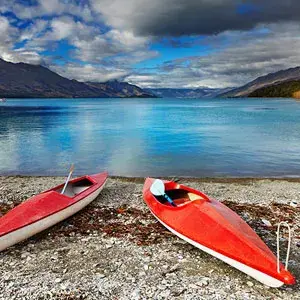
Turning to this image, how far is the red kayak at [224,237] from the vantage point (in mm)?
6867

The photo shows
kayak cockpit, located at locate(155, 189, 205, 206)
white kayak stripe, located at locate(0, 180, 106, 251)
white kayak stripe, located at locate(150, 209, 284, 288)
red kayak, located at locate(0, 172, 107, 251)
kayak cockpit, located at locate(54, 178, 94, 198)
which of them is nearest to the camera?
white kayak stripe, located at locate(150, 209, 284, 288)

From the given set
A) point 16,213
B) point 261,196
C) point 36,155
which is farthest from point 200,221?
point 36,155

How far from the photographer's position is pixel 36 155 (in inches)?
1136

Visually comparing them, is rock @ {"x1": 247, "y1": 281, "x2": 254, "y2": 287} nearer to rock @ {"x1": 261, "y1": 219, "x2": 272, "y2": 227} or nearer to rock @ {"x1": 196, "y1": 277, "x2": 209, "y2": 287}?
rock @ {"x1": 196, "y1": 277, "x2": 209, "y2": 287}

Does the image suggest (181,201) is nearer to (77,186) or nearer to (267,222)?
(267,222)

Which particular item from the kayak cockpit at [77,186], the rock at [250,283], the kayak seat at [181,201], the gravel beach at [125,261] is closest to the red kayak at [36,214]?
the gravel beach at [125,261]

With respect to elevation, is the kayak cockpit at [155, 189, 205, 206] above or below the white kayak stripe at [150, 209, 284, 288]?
above

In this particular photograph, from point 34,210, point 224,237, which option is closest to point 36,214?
point 34,210

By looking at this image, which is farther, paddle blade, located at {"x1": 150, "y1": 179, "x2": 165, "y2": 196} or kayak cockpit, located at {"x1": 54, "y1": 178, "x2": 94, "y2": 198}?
kayak cockpit, located at {"x1": 54, "y1": 178, "x2": 94, "y2": 198}

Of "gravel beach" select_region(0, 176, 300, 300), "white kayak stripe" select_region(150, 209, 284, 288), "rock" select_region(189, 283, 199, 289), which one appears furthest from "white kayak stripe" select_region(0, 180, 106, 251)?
"rock" select_region(189, 283, 199, 289)

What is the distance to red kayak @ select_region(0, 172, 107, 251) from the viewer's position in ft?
28.9

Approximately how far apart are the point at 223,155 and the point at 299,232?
18.7 m

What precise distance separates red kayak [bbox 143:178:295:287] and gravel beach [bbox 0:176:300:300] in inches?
18.5

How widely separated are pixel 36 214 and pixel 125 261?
3254 millimetres
